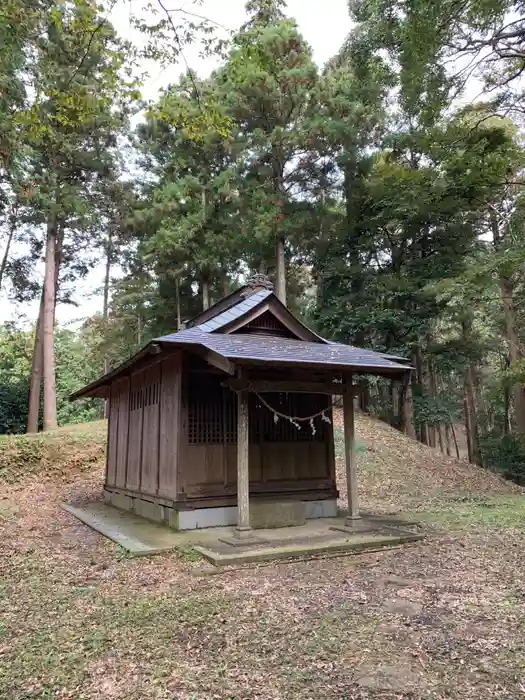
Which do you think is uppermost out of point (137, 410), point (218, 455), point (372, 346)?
point (372, 346)

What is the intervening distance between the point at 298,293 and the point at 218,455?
14.6 metres

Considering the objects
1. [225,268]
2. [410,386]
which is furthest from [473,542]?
[225,268]

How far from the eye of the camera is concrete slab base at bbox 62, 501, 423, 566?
5.97m

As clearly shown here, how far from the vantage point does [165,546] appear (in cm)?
645

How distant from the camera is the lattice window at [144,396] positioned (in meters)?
8.97

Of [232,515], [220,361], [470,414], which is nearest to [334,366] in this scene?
[220,361]

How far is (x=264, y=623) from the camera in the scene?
399 centimetres

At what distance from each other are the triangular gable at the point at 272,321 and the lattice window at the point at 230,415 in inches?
41.9

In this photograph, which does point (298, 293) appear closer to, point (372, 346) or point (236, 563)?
point (372, 346)

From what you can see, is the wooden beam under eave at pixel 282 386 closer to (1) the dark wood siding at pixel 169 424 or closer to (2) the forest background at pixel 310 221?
(1) the dark wood siding at pixel 169 424

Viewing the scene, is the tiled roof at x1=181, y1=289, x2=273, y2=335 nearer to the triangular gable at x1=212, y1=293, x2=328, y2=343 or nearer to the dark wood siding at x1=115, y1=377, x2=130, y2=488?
the triangular gable at x1=212, y1=293, x2=328, y2=343

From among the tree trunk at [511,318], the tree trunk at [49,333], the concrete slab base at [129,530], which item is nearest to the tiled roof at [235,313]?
the concrete slab base at [129,530]

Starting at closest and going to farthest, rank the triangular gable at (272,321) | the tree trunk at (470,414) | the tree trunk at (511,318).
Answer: the triangular gable at (272,321)
the tree trunk at (511,318)
the tree trunk at (470,414)

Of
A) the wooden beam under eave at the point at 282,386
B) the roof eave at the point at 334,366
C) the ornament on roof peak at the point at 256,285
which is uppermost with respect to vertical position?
the ornament on roof peak at the point at 256,285
